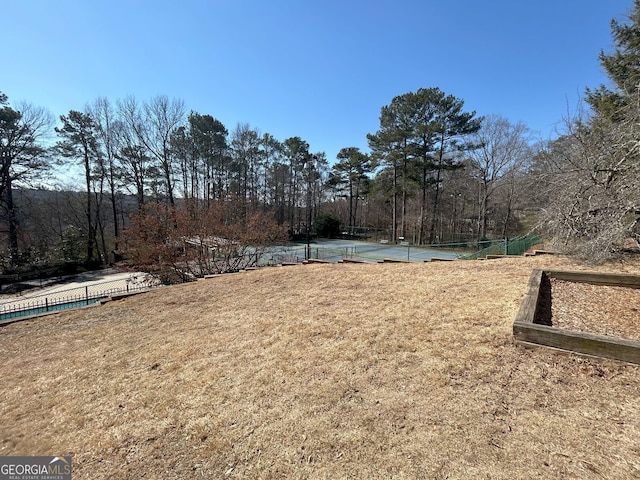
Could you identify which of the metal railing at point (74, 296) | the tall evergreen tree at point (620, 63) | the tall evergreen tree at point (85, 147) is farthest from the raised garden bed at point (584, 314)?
the tall evergreen tree at point (85, 147)

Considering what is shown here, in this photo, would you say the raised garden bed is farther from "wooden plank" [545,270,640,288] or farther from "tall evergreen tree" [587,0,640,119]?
"tall evergreen tree" [587,0,640,119]

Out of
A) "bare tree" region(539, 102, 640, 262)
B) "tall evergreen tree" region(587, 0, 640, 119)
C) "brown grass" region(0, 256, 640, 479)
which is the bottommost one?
"brown grass" region(0, 256, 640, 479)

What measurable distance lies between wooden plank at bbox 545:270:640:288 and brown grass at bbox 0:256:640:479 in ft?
4.29

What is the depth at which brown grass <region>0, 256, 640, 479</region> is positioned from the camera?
1.76 metres

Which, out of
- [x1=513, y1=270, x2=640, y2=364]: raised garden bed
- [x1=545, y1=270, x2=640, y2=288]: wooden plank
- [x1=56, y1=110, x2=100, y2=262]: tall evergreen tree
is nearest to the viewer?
[x1=513, y1=270, x2=640, y2=364]: raised garden bed

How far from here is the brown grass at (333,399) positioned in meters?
1.76

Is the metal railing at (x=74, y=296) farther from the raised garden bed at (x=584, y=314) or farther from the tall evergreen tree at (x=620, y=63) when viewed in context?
the tall evergreen tree at (x=620, y=63)

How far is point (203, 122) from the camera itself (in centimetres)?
2530

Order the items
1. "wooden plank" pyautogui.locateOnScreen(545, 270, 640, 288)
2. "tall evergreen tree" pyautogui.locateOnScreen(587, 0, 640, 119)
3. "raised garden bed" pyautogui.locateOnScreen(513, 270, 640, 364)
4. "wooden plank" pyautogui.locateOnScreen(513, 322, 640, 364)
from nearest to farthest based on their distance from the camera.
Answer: "wooden plank" pyautogui.locateOnScreen(513, 322, 640, 364) < "raised garden bed" pyautogui.locateOnScreen(513, 270, 640, 364) < "wooden plank" pyautogui.locateOnScreen(545, 270, 640, 288) < "tall evergreen tree" pyautogui.locateOnScreen(587, 0, 640, 119)

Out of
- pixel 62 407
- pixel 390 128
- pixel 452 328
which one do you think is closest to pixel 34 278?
pixel 62 407

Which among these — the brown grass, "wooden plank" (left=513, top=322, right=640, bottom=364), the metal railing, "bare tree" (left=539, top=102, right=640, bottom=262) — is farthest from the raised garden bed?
the metal railing

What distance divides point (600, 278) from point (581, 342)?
116 inches

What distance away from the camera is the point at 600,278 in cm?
455

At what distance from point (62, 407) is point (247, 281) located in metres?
4.97
